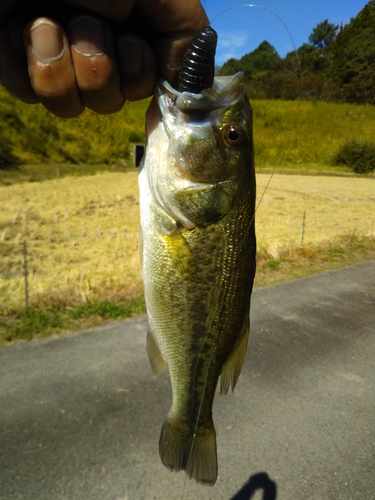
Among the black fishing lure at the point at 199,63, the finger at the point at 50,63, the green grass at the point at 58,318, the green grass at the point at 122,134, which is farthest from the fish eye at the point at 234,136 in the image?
the green grass at the point at 122,134

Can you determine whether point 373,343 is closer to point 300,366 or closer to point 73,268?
point 300,366

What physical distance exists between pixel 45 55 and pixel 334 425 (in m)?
3.86

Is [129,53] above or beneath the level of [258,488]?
above

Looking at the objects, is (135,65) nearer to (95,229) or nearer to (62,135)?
(95,229)

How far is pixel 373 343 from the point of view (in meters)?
5.29

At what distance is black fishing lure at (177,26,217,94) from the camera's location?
122cm

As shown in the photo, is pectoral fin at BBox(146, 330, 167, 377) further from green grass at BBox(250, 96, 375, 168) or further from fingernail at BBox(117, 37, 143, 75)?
green grass at BBox(250, 96, 375, 168)

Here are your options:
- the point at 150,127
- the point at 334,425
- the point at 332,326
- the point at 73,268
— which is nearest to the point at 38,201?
the point at 73,268

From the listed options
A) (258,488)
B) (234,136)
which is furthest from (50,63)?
(258,488)

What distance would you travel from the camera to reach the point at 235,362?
5.61ft

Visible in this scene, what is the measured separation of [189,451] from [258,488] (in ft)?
6.18

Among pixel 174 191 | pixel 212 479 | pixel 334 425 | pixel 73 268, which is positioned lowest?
pixel 334 425

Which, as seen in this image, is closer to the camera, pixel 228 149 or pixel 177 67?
pixel 177 67

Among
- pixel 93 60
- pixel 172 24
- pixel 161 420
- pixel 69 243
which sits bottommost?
pixel 161 420
